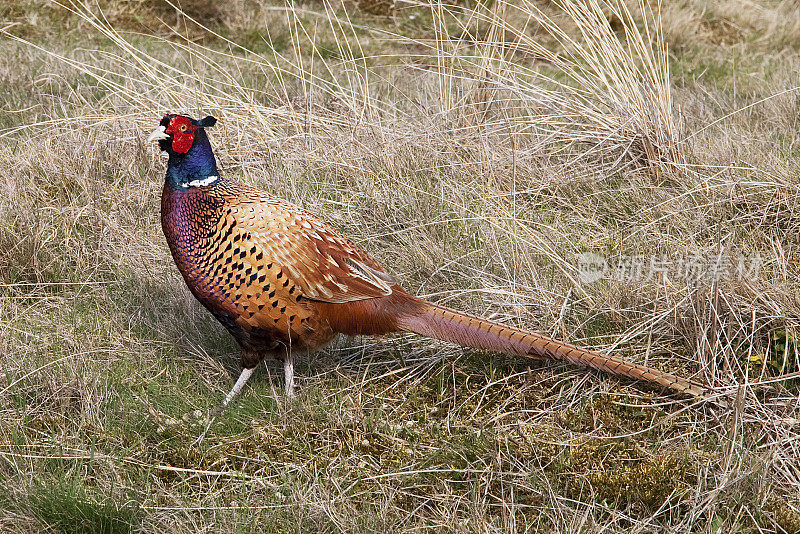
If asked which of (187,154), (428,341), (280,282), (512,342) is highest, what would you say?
(187,154)

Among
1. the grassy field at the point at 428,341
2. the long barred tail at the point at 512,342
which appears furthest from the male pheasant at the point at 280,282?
the grassy field at the point at 428,341

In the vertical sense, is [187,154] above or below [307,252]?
above

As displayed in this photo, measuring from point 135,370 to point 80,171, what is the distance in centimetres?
149

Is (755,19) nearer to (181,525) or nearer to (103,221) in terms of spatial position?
(103,221)

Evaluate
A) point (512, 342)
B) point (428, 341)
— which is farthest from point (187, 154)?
point (512, 342)

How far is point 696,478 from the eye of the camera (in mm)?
2580

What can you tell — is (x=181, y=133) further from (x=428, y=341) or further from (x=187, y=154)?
(x=428, y=341)

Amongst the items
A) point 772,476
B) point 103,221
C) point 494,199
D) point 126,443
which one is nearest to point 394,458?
point 126,443

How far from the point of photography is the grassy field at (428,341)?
255cm

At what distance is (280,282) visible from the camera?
2.82 m

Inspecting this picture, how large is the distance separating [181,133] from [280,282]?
586mm

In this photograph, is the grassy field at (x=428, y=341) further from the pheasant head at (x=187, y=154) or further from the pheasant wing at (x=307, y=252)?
the pheasant head at (x=187, y=154)

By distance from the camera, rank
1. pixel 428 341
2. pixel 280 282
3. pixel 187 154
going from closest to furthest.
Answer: pixel 280 282 < pixel 187 154 < pixel 428 341

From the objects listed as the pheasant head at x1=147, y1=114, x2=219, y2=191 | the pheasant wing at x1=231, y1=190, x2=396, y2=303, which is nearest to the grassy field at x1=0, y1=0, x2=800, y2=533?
the pheasant wing at x1=231, y1=190, x2=396, y2=303
